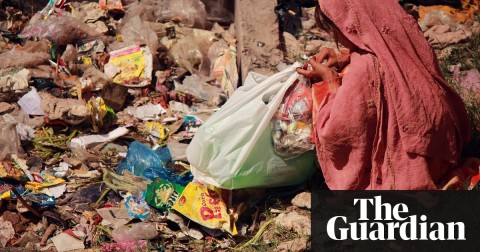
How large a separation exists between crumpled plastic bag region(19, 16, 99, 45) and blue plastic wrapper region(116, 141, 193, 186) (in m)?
1.53

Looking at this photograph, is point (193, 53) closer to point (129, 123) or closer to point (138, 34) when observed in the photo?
point (138, 34)

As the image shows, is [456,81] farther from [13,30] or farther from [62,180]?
[13,30]

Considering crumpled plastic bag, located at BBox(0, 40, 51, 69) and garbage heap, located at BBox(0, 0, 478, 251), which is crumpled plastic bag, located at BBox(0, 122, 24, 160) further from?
crumpled plastic bag, located at BBox(0, 40, 51, 69)

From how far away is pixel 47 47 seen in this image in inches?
229

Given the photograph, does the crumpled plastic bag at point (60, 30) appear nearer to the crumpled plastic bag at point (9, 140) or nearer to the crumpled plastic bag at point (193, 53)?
the crumpled plastic bag at point (193, 53)

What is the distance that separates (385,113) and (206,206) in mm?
1068

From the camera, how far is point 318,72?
410cm

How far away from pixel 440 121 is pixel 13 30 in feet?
12.1

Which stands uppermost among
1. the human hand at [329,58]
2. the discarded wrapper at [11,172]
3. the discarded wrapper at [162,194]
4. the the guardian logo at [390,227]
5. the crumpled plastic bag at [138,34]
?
the human hand at [329,58]

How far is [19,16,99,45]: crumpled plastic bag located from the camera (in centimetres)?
591

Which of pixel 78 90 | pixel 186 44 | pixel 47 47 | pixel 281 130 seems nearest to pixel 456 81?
pixel 281 130

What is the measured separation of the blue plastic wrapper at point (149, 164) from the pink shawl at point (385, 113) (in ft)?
3.24

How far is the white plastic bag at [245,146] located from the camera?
13.5ft

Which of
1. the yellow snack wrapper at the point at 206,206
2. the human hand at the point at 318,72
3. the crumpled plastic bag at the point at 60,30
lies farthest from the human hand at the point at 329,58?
the crumpled plastic bag at the point at 60,30
